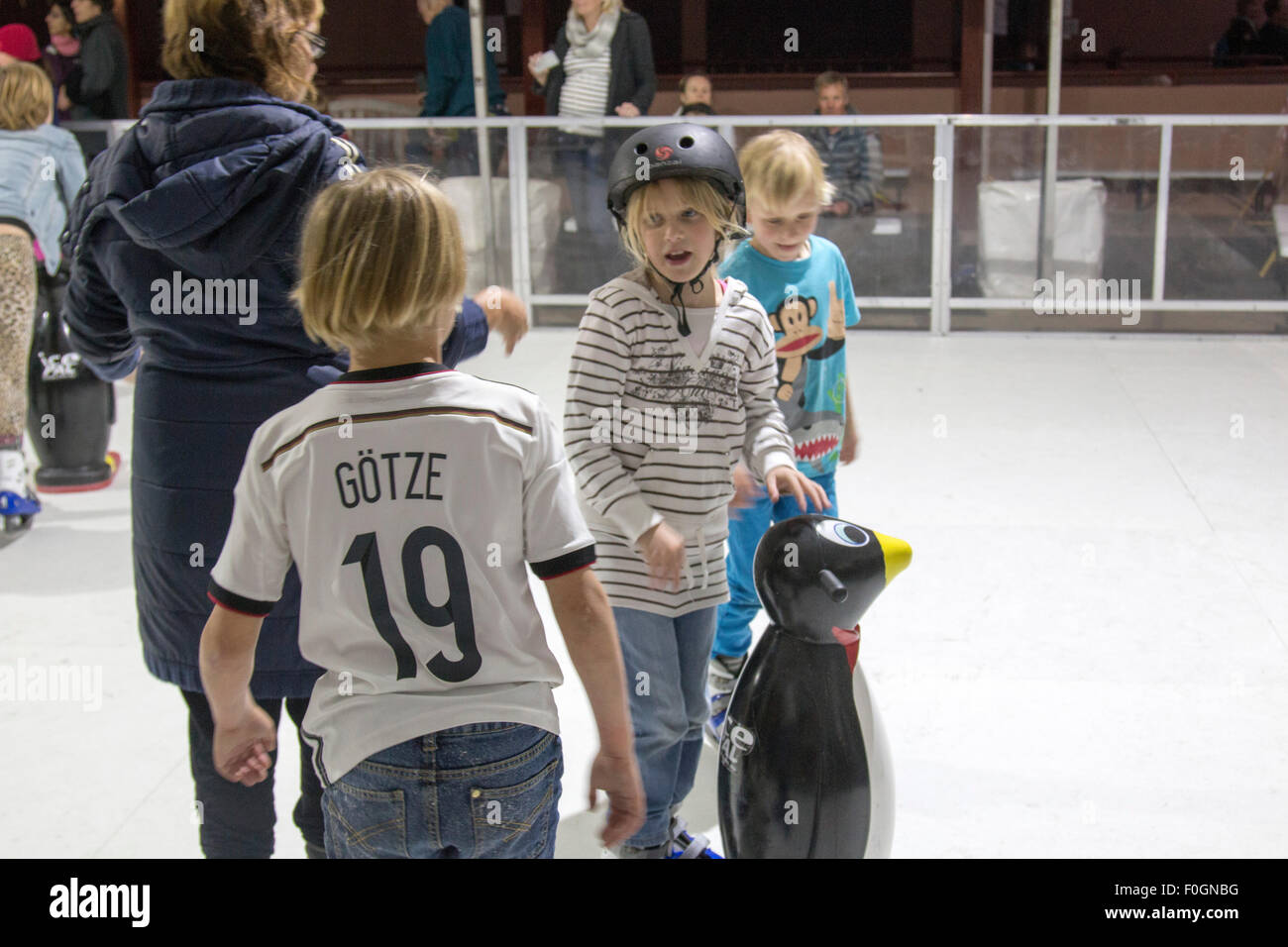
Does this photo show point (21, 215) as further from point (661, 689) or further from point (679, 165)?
point (661, 689)

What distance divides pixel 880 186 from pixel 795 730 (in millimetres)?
5736

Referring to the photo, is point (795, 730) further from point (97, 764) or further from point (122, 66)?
point (122, 66)

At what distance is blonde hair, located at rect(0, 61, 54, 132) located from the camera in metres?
4.32

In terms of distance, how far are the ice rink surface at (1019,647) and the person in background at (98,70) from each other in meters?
3.12

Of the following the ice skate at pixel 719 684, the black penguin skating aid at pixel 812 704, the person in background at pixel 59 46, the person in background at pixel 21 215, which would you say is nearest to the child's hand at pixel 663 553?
the black penguin skating aid at pixel 812 704

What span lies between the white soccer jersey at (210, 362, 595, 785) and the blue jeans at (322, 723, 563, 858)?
22mm

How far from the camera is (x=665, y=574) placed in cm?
212

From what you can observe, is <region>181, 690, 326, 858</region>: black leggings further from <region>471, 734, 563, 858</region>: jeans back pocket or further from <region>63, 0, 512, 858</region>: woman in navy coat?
<region>471, 734, 563, 858</region>: jeans back pocket

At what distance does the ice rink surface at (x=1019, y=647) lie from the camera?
9.12ft

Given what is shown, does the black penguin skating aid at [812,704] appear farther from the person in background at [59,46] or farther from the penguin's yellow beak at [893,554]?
the person in background at [59,46]

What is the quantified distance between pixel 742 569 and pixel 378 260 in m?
1.67

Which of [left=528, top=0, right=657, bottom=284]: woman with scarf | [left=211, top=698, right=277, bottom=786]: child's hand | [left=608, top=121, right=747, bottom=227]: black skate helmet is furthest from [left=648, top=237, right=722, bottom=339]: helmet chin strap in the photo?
[left=528, top=0, right=657, bottom=284]: woman with scarf

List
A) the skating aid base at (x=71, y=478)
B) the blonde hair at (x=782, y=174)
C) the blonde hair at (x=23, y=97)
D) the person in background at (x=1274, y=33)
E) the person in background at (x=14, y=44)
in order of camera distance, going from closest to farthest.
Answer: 1. the blonde hair at (x=782, y=174)
2. the blonde hair at (x=23, y=97)
3. the person in background at (x=14, y=44)
4. the skating aid base at (x=71, y=478)
5. the person in background at (x=1274, y=33)

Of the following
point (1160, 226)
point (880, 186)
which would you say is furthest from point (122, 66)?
point (1160, 226)
